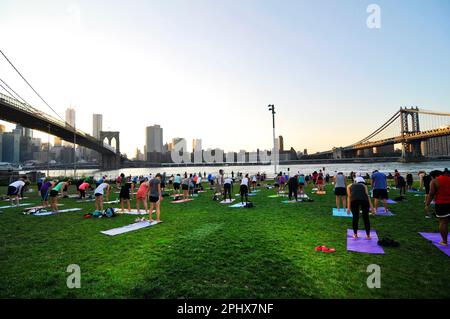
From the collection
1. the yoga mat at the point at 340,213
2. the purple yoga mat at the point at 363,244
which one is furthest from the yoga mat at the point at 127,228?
the yoga mat at the point at 340,213

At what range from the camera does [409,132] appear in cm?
9962

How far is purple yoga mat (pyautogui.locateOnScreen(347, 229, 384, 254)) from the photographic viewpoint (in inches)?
223

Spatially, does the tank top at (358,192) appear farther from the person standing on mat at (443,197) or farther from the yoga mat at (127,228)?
the yoga mat at (127,228)

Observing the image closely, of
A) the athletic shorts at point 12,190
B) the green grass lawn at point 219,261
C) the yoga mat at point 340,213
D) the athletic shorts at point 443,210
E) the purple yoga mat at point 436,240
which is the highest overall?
the athletic shorts at point 443,210

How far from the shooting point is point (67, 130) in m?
57.5

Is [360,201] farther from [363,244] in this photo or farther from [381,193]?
[381,193]

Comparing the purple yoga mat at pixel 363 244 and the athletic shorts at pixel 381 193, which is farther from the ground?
the athletic shorts at pixel 381 193

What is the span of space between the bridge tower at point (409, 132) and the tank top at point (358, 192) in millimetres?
110793

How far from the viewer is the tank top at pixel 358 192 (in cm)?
639
